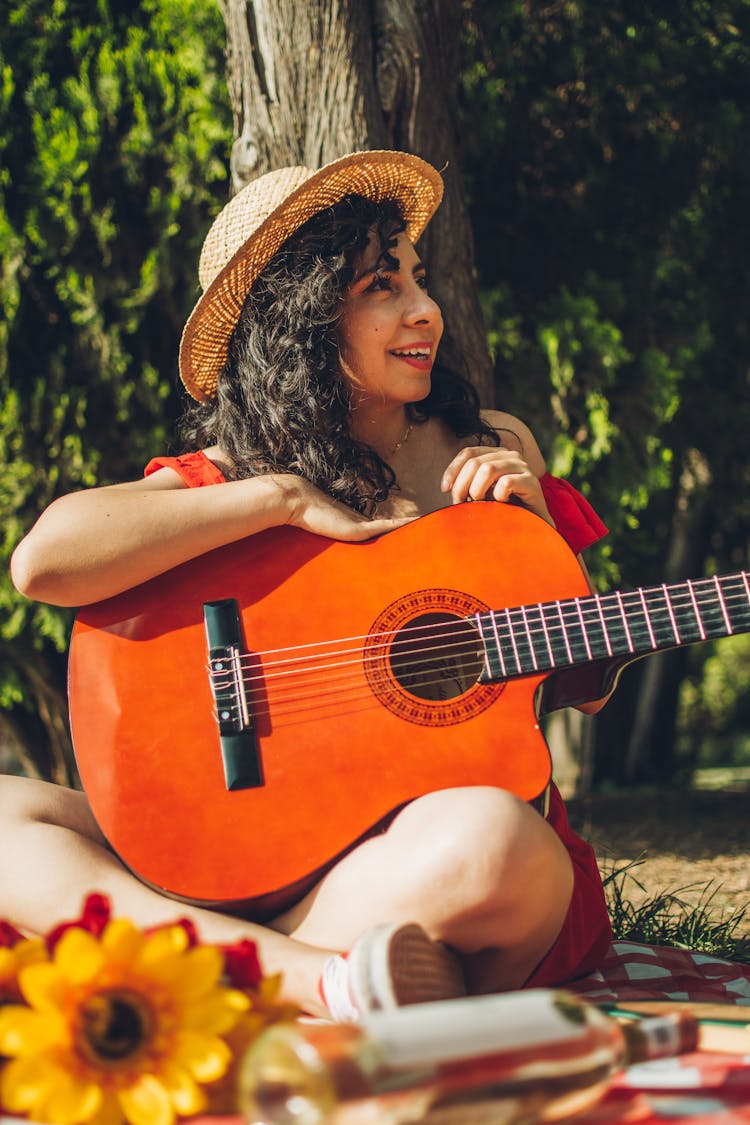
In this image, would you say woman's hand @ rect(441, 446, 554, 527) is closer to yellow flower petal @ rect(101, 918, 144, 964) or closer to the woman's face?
the woman's face

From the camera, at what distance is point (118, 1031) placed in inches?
47.6

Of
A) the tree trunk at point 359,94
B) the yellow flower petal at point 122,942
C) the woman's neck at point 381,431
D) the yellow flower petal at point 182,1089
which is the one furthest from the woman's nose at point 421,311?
the yellow flower petal at point 182,1089

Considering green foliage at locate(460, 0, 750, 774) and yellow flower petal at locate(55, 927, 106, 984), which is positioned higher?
green foliage at locate(460, 0, 750, 774)

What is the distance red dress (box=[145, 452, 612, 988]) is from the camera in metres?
2.09

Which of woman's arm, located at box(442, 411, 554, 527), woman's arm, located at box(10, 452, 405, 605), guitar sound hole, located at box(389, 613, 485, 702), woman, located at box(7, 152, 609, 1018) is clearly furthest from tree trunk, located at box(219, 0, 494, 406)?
guitar sound hole, located at box(389, 613, 485, 702)

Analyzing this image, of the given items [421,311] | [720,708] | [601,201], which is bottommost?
[720,708]

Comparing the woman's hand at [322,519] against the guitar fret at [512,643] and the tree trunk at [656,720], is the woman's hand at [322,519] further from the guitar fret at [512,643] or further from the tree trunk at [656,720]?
the tree trunk at [656,720]

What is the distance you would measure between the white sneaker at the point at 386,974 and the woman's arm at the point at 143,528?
88 centimetres

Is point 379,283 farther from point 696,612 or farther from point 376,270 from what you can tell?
point 696,612

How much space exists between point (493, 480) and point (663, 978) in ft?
3.60

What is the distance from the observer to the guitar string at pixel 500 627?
1.97 meters

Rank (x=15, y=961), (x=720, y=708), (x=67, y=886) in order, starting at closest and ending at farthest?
(x=15, y=961) < (x=67, y=886) < (x=720, y=708)

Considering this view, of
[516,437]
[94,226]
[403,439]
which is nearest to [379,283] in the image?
[403,439]

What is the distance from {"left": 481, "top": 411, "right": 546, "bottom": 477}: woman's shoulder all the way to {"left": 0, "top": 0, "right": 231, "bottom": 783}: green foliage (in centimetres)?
197
